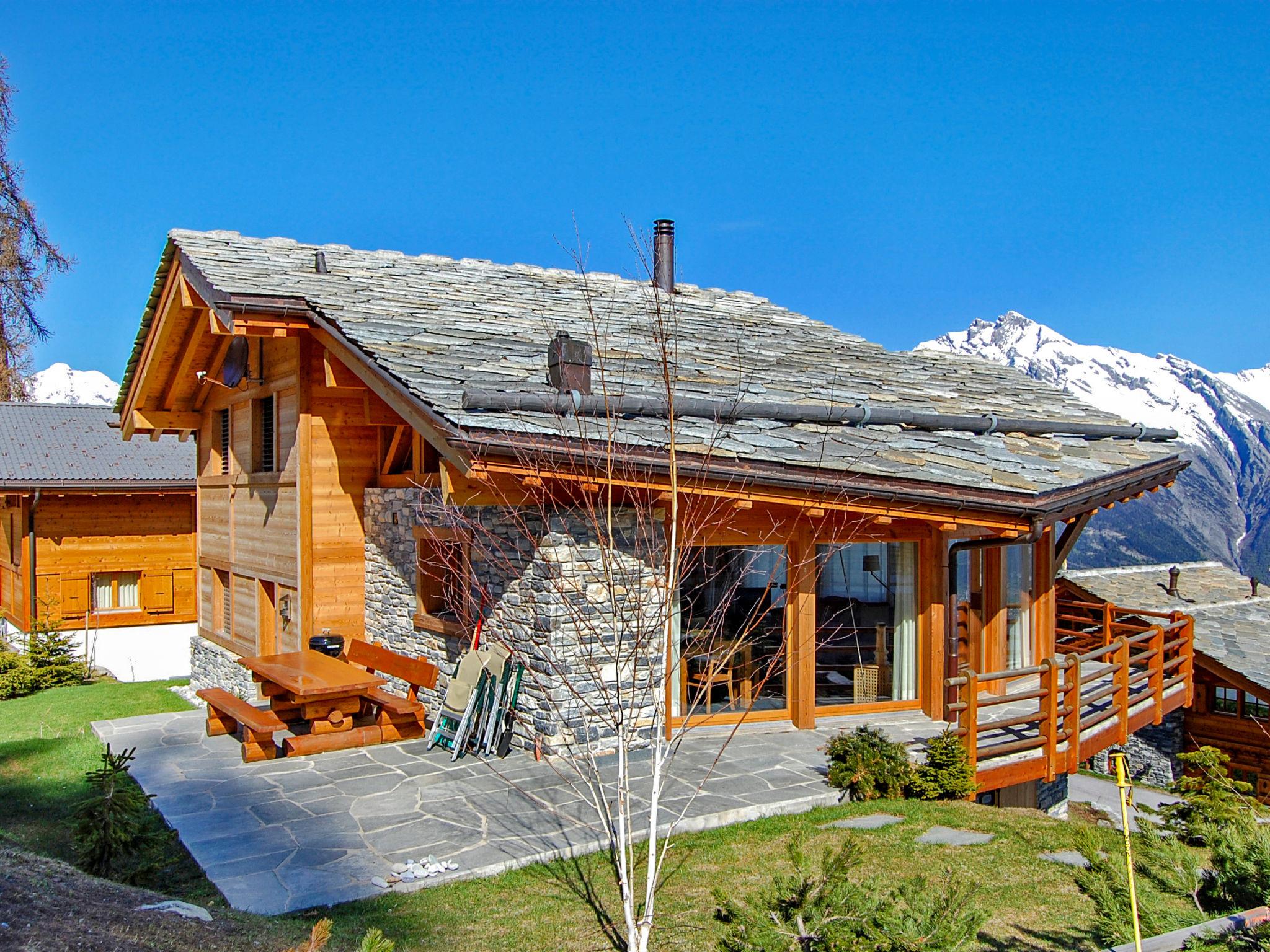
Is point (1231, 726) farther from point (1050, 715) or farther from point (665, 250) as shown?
point (665, 250)

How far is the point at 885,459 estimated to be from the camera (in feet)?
29.8

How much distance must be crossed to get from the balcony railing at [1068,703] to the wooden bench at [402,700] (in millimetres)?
5284

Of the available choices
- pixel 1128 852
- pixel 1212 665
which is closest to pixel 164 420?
pixel 1128 852

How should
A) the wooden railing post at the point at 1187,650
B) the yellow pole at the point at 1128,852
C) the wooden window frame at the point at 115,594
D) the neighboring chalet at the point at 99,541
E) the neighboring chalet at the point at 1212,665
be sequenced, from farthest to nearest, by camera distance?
the wooden window frame at the point at 115,594 → the neighboring chalet at the point at 99,541 → the neighboring chalet at the point at 1212,665 → the wooden railing post at the point at 1187,650 → the yellow pole at the point at 1128,852

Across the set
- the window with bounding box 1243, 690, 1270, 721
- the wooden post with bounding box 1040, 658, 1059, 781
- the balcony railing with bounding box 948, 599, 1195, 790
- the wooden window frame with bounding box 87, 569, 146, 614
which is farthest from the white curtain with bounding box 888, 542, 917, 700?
the wooden window frame with bounding box 87, 569, 146, 614

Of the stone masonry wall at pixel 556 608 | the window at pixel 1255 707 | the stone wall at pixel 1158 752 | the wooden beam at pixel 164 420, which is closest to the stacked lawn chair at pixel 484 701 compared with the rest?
the stone masonry wall at pixel 556 608

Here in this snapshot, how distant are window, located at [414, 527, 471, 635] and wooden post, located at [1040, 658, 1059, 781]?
5708 millimetres

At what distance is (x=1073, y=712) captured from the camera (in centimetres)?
941

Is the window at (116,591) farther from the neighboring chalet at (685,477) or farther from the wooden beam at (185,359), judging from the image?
the neighboring chalet at (685,477)

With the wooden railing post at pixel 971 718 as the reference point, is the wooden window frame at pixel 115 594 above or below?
below

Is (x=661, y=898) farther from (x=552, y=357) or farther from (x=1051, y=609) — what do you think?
(x=1051, y=609)

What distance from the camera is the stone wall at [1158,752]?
2064 cm

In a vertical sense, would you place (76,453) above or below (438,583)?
above

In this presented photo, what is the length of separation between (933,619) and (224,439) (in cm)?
1175
